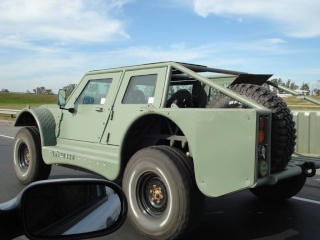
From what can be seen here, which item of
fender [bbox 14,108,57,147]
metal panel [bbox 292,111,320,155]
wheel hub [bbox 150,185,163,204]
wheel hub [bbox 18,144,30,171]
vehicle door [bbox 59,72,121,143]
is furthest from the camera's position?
metal panel [bbox 292,111,320,155]

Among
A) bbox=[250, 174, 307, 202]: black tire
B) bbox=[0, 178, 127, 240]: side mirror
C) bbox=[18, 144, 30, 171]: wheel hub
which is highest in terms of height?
bbox=[0, 178, 127, 240]: side mirror

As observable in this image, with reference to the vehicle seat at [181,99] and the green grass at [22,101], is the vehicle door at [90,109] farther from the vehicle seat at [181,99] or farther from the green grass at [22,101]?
the green grass at [22,101]

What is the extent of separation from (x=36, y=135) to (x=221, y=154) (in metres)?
3.84

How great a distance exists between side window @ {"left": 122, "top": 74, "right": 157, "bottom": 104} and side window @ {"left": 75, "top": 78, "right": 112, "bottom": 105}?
464 millimetres

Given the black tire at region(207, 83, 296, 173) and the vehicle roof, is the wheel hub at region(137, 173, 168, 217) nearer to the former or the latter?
the black tire at region(207, 83, 296, 173)

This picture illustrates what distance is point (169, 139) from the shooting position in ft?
15.1

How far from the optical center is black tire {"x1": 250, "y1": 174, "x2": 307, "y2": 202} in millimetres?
5406

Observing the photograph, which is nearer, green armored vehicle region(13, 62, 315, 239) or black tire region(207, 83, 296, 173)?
green armored vehicle region(13, 62, 315, 239)

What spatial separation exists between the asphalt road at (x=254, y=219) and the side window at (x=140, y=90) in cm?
152

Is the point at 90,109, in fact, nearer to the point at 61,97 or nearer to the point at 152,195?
the point at 61,97

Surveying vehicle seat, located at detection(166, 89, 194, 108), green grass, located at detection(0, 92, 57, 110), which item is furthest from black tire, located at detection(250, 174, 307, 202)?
green grass, located at detection(0, 92, 57, 110)

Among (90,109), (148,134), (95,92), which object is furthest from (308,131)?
(90,109)

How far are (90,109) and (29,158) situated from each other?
1.77 m

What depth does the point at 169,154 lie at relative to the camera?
13.4 feet
